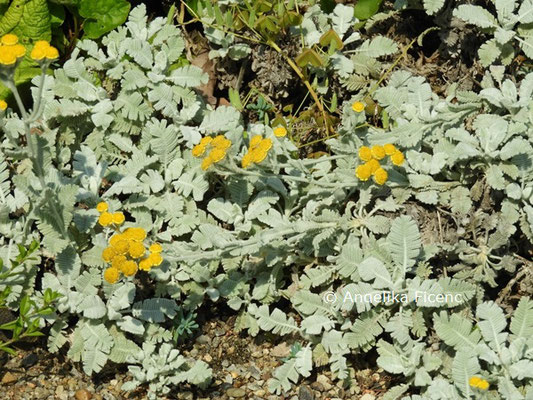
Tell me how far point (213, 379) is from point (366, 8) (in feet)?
6.27

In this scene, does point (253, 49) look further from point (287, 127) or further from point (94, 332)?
point (94, 332)

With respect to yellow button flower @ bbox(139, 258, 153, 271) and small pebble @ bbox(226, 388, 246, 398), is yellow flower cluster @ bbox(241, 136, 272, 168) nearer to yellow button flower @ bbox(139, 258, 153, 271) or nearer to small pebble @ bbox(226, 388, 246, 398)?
yellow button flower @ bbox(139, 258, 153, 271)

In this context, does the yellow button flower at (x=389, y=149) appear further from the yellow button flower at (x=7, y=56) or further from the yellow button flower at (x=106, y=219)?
the yellow button flower at (x=7, y=56)

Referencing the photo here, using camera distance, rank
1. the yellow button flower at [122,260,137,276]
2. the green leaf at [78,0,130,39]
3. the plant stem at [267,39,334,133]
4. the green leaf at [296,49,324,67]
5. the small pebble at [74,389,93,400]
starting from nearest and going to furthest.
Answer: the yellow button flower at [122,260,137,276] → the small pebble at [74,389,93,400] → the green leaf at [296,49,324,67] → the plant stem at [267,39,334,133] → the green leaf at [78,0,130,39]

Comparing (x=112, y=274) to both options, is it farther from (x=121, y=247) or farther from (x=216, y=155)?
(x=216, y=155)

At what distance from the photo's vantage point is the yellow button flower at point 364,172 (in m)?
3.30

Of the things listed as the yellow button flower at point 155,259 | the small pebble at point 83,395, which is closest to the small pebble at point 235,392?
the small pebble at point 83,395

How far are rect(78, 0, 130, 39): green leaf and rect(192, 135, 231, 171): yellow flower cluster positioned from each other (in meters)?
1.10

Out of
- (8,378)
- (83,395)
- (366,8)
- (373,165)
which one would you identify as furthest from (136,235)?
(366,8)

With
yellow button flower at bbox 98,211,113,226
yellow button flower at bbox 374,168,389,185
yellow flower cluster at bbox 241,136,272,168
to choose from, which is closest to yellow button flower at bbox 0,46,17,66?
yellow button flower at bbox 98,211,113,226

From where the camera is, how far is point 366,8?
13.4 feet

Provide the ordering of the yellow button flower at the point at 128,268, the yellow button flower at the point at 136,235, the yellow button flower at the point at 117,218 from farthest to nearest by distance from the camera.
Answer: the yellow button flower at the point at 117,218 → the yellow button flower at the point at 136,235 → the yellow button flower at the point at 128,268

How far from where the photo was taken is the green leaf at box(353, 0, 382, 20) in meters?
4.05

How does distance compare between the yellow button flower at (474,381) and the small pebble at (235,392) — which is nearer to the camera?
the yellow button flower at (474,381)
